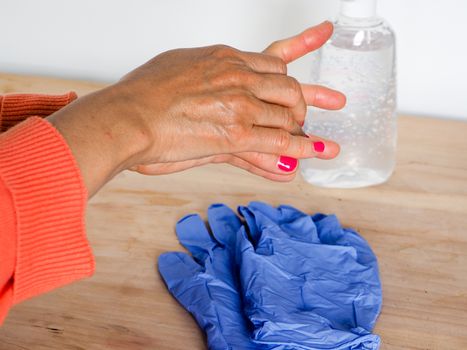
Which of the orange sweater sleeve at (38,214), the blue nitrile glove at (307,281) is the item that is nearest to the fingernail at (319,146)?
the blue nitrile glove at (307,281)

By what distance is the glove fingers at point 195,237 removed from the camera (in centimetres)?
89

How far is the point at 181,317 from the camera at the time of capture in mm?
798

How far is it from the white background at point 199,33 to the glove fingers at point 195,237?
40cm

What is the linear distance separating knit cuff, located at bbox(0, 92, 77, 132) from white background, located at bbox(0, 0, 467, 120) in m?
0.42

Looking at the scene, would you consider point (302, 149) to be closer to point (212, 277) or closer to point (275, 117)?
point (275, 117)

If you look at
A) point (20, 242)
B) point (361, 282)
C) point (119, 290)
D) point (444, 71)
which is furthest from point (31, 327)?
point (444, 71)

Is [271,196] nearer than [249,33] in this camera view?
Yes

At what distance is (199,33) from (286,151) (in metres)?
0.51

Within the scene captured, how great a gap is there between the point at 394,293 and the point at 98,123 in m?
0.40

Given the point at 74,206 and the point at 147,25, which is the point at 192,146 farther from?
the point at 147,25

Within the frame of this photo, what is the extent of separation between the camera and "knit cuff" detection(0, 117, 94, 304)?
23.3 inches

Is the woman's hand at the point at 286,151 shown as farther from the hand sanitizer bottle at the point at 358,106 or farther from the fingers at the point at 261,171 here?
the hand sanitizer bottle at the point at 358,106

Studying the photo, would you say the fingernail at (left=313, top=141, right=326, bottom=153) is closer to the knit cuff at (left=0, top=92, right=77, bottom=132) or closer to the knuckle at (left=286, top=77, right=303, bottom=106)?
the knuckle at (left=286, top=77, right=303, bottom=106)

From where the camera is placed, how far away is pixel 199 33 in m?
1.24
